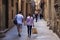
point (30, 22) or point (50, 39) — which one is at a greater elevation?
point (30, 22)

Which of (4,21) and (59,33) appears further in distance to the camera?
(4,21)

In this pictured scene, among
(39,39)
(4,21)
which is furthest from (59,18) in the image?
(4,21)

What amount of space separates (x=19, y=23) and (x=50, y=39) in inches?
112

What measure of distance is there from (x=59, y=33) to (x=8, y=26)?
285 inches

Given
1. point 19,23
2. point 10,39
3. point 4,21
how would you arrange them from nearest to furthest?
point 10,39
point 19,23
point 4,21

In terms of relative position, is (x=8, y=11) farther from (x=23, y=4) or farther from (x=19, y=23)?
(x=23, y=4)

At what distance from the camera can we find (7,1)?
72.3 ft

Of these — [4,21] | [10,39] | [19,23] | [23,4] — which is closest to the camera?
[10,39]

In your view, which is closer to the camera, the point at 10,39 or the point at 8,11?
the point at 10,39

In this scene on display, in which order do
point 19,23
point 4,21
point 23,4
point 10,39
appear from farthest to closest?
point 23,4 → point 4,21 → point 19,23 → point 10,39

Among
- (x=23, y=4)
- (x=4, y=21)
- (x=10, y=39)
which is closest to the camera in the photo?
(x=10, y=39)

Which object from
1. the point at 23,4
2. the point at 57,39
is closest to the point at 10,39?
the point at 57,39

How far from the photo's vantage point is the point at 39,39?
50.8 ft

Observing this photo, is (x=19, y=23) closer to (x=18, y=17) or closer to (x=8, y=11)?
(x=18, y=17)
